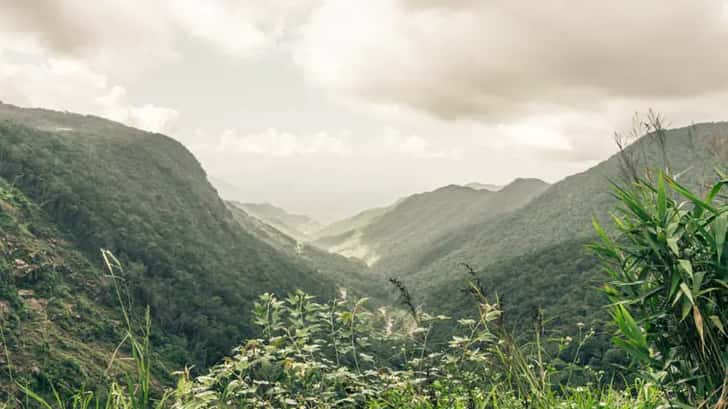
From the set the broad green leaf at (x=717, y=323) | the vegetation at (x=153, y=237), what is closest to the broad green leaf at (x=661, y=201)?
the broad green leaf at (x=717, y=323)

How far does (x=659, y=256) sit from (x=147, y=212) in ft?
300

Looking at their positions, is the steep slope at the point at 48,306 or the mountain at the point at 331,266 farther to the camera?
the mountain at the point at 331,266

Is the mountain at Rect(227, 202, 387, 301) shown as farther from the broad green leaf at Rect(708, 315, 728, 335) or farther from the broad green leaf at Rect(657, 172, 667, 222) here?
the broad green leaf at Rect(708, 315, 728, 335)

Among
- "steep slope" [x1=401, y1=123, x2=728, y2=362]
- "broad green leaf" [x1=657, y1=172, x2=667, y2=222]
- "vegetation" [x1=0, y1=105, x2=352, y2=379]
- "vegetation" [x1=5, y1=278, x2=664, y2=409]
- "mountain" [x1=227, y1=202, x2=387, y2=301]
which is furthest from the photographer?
"mountain" [x1=227, y1=202, x2=387, y2=301]

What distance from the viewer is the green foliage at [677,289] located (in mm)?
2932

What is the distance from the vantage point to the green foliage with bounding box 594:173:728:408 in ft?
9.62

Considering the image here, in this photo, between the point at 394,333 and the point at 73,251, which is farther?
the point at 73,251

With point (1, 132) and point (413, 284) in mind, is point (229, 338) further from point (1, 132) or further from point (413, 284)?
point (413, 284)

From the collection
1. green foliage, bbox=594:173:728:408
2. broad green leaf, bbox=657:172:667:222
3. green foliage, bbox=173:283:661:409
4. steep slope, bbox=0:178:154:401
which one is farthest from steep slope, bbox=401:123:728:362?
steep slope, bbox=0:178:154:401

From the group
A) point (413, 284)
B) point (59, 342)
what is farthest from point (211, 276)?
point (413, 284)

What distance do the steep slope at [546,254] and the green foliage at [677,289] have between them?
121 ft

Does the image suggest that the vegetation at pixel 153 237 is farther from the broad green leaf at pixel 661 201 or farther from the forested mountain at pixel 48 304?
the broad green leaf at pixel 661 201

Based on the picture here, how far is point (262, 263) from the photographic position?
96188 mm

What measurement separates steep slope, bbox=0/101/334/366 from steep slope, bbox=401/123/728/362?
43024 millimetres
